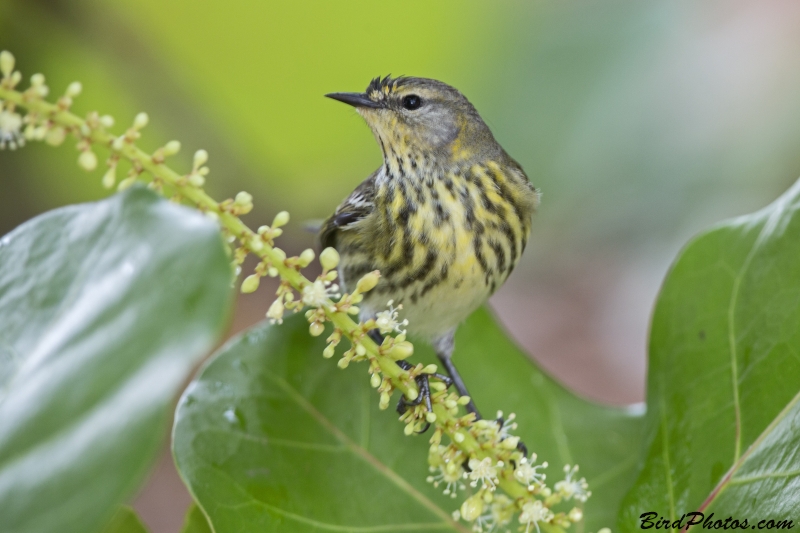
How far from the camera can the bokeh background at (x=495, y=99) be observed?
197 cm

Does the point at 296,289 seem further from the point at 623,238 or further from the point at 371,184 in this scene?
the point at 623,238

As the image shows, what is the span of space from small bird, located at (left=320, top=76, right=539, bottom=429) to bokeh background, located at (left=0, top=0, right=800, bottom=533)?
0.78 metres

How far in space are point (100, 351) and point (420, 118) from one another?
59 cm

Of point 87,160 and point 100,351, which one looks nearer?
point 100,351

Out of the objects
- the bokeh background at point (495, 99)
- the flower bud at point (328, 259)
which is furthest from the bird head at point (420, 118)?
the bokeh background at point (495, 99)

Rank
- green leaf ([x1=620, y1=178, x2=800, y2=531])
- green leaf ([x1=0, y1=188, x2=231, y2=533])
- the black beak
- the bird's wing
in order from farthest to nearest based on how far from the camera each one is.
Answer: the bird's wing < the black beak < green leaf ([x1=620, y1=178, x2=800, y2=531]) < green leaf ([x1=0, y1=188, x2=231, y2=533])

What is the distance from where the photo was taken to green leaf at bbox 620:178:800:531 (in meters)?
0.77

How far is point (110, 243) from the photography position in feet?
1.86

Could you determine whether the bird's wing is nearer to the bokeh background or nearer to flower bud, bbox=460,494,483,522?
flower bud, bbox=460,494,483,522

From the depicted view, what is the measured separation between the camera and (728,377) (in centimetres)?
84

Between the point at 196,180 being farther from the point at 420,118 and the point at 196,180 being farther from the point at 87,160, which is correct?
the point at 420,118

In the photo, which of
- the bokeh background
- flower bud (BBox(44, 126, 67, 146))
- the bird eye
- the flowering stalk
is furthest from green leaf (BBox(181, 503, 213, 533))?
the bokeh background

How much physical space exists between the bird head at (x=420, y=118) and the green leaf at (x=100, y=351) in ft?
1.42

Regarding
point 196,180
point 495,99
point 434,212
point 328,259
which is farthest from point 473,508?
point 495,99
